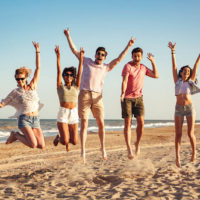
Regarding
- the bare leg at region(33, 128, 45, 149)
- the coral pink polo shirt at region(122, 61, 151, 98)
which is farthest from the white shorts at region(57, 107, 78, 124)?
the coral pink polo shirt at region(122, 61, 151, 98)

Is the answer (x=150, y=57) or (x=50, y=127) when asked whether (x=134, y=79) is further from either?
(x=50, y=127)

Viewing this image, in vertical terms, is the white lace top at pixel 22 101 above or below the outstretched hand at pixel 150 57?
below

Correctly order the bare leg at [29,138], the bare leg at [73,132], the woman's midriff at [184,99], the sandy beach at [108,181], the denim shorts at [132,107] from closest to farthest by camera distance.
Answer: the sandy beach at [108,181] → the bare leg at [29,138] → the woman's midriff at [184,99] → the bare leg at [73,132] → the denim shorts at [132,107]

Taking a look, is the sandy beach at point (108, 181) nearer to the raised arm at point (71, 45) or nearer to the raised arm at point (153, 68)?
the raised arm at point (153, 68)

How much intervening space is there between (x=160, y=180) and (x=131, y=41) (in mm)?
3813

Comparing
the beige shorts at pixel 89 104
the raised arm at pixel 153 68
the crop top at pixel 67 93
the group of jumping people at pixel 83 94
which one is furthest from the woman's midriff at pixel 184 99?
the crop top at pixel 67 93

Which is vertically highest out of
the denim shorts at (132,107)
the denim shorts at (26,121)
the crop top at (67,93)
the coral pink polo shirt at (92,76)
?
the coral pink polo shirt at (92,76)

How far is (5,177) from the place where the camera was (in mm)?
8547

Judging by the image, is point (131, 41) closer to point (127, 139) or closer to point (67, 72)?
point (67, 72)

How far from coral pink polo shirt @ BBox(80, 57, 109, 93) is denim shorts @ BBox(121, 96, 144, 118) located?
87 cm

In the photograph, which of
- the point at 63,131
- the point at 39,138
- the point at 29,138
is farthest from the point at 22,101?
the point at 63,131

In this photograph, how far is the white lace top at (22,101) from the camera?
6844 mm

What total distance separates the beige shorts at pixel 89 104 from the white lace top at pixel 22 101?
45.7 inches

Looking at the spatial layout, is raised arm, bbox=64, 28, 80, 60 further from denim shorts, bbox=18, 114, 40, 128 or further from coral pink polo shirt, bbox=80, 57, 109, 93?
denim shorts, bbox=18, 114, 40, 128
